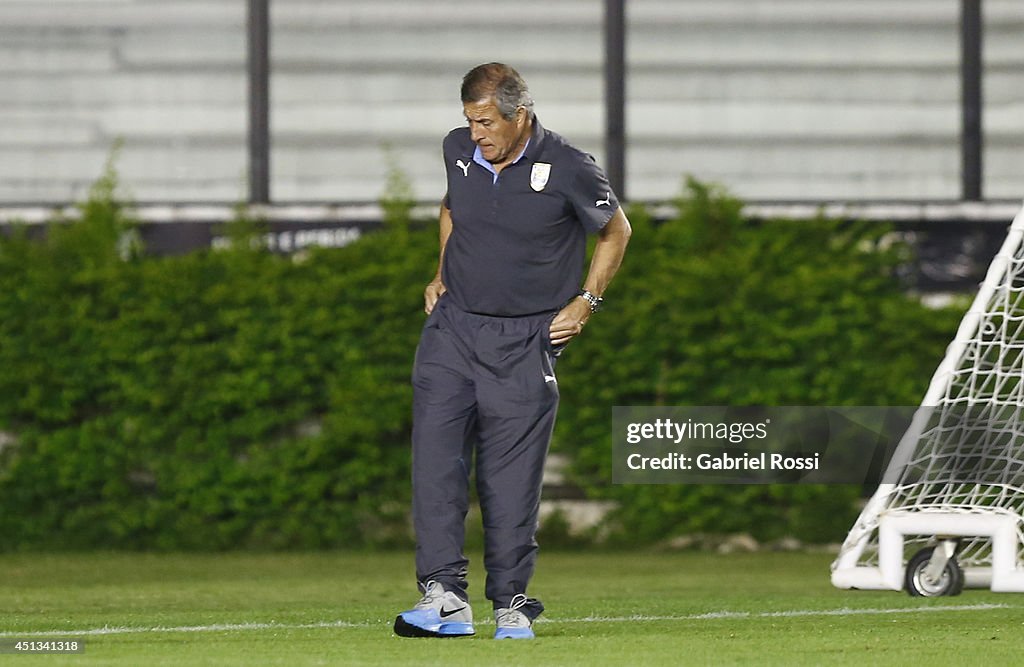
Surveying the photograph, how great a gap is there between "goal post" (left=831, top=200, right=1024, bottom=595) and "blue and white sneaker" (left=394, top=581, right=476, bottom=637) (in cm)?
216

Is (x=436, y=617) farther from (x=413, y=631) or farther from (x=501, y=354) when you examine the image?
(x=501, y=354)

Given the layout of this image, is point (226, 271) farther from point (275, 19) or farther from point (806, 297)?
point (806, 297)

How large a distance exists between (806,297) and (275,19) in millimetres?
3833

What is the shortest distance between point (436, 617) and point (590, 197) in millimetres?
1402

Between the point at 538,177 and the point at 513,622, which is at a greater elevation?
the point at 538,177

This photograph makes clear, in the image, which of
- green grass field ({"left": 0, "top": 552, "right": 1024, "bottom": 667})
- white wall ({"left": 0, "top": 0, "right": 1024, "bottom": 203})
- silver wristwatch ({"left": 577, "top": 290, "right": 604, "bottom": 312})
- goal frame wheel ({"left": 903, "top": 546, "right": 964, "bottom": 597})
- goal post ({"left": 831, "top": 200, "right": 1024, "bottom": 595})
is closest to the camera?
green grass field ({"left": 0, "top": 552, "right": 1024, "bottom": 667})

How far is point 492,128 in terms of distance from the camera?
6.18m

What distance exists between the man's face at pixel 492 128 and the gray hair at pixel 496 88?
15mm

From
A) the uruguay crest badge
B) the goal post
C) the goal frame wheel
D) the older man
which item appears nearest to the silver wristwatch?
the older man

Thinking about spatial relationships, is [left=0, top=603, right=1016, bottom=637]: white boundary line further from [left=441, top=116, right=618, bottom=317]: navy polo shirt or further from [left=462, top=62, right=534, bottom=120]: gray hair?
[left=462, top=62, right=534, bottom=120]: gray hair

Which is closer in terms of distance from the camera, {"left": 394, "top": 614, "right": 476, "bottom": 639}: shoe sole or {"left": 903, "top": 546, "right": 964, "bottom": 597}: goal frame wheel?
{"left": 394, "top": 614, "right": 476, "bottom": 639}: shoe sole

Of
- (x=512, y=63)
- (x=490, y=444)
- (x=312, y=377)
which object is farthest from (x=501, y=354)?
(x=512, y=63)

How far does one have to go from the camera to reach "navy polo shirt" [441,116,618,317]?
632cm

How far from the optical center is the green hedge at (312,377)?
11.8 meters
